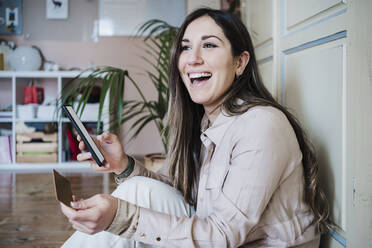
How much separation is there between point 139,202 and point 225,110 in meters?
0.37

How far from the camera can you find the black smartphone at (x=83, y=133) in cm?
90

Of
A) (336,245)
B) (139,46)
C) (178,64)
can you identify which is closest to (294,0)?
(178,64)

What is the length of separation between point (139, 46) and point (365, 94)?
3133mm

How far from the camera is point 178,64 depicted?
1.13 metres

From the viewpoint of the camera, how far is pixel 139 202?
996 mm

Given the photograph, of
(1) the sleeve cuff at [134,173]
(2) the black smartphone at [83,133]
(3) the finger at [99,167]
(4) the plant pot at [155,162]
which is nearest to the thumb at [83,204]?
(2) the black smartphone at [83,133]

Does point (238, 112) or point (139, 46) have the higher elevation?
point (139, 46)

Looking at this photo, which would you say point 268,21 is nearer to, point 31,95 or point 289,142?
point 289,142

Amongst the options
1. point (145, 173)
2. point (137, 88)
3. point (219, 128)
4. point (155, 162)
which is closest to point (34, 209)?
point (155, 162)

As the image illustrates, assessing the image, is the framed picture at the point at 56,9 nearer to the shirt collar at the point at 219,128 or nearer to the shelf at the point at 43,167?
the shelf at the point at 43,167

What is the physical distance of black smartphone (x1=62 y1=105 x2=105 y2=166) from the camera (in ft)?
2.95

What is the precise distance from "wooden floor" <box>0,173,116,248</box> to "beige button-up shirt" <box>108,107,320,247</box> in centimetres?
94

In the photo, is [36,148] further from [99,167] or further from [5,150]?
[99,167]

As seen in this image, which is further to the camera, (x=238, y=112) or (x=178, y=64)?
Result: (x=178, y=64)
